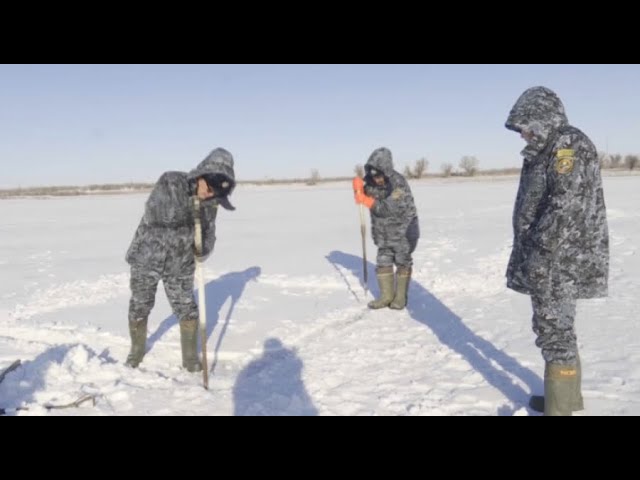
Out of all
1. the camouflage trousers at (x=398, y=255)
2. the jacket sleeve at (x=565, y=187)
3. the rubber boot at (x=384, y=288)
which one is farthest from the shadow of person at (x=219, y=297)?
the jacket sleeve at (x=565, y=187)

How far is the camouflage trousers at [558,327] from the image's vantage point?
10.6ft

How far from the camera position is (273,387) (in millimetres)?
4402

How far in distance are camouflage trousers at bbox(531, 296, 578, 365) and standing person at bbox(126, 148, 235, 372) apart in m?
2.68

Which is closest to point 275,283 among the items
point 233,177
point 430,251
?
point 430,251

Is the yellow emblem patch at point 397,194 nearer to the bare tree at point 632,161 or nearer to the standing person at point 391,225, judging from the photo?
the standing person at point 391,225

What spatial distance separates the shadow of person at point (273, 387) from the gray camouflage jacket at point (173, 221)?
3.77ft

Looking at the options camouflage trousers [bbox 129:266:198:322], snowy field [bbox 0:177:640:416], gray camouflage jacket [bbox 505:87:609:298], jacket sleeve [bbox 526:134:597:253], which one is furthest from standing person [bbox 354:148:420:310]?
jacket sleeve [bbox 526:134:597:253]

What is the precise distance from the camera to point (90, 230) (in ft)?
55.7

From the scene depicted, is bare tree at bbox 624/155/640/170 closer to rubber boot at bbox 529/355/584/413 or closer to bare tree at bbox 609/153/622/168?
bare tree at bbox 609/153/622/168

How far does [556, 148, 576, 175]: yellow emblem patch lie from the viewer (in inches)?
119

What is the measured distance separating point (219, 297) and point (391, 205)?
2956mm

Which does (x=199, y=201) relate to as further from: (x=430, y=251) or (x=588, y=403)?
(x=430, y=251)

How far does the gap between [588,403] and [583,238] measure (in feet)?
4.34

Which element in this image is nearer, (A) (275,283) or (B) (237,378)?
(B) (237,378)
